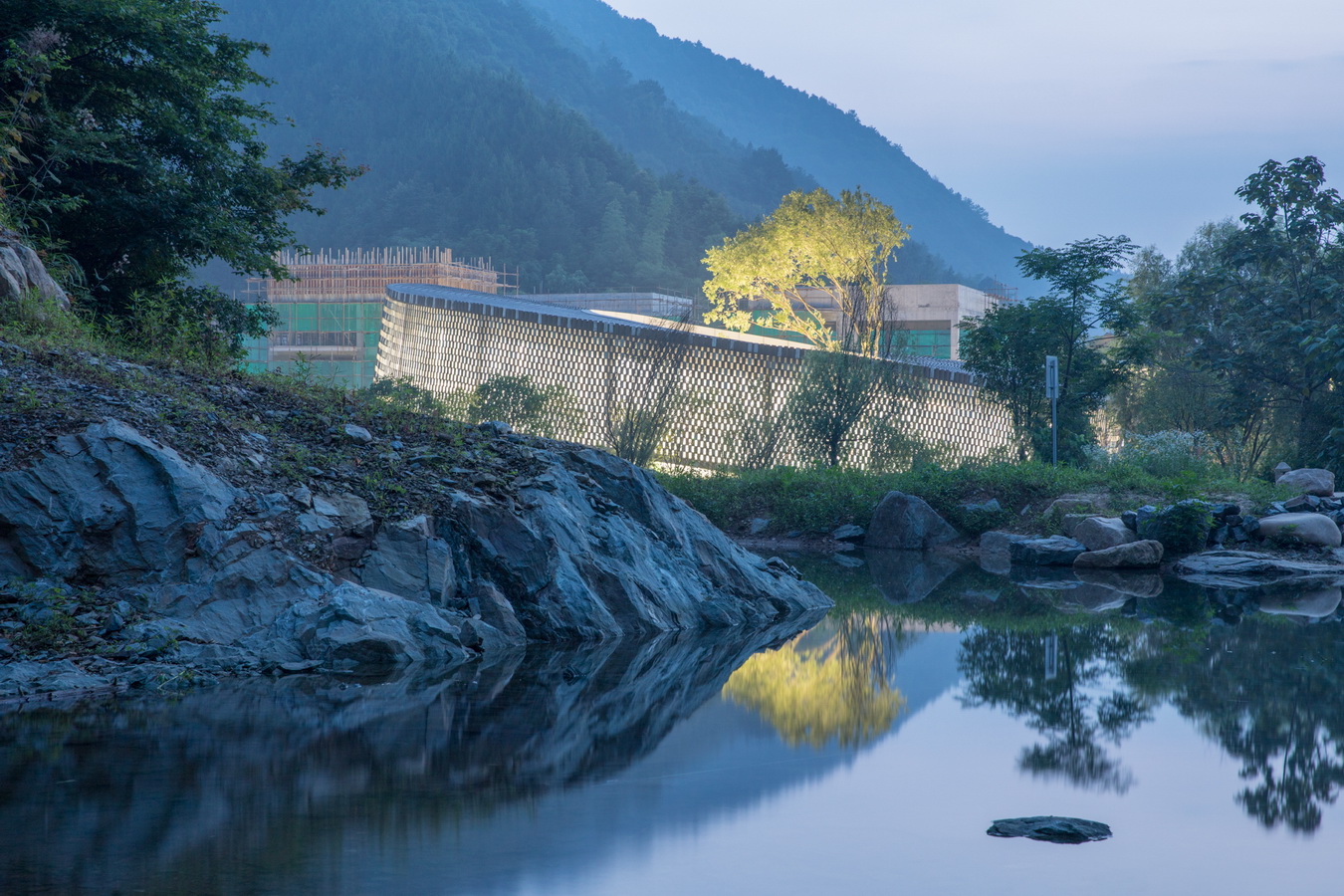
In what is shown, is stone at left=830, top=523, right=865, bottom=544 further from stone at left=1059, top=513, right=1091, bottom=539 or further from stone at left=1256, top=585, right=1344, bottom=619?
stone at left=1256, top=585, right=1344, bottom=619

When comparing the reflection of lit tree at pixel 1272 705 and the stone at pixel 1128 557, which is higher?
the stone at pixel 1128 557

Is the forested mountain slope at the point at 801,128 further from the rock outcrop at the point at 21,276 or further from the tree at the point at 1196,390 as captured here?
the rock outcrop at the point at 21,276

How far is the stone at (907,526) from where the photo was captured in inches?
554

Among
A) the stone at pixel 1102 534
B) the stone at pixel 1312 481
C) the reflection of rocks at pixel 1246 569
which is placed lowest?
the reflection of rocks at pixel 1246 569

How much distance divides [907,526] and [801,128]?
126233 mm

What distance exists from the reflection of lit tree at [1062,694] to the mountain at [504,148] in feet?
192

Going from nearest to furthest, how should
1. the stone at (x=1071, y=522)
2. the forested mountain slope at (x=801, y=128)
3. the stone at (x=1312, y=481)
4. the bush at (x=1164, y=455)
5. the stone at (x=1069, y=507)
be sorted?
the stone at (x=1071, y=522), the stone at (x=1069, y=507), the stone at (x=1312, y=481), the bush at (x=1164, y=455), the forested mountain slope at (x=801, y=128)

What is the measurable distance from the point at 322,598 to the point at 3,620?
4.57 feet

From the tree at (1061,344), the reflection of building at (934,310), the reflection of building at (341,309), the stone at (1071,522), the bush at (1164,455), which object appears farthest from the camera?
the reflection of building at (934,310)

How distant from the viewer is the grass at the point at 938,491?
1405 centimetres

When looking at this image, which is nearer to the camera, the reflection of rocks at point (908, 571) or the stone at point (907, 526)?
the reflection of rocks at point (908, 571)

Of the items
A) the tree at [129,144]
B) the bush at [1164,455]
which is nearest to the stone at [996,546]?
the bush at [1164,455]

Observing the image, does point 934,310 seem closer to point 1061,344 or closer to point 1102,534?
point 1061,344

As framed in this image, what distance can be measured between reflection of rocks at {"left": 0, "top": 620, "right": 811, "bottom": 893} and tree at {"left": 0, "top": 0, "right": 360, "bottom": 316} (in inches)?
271
